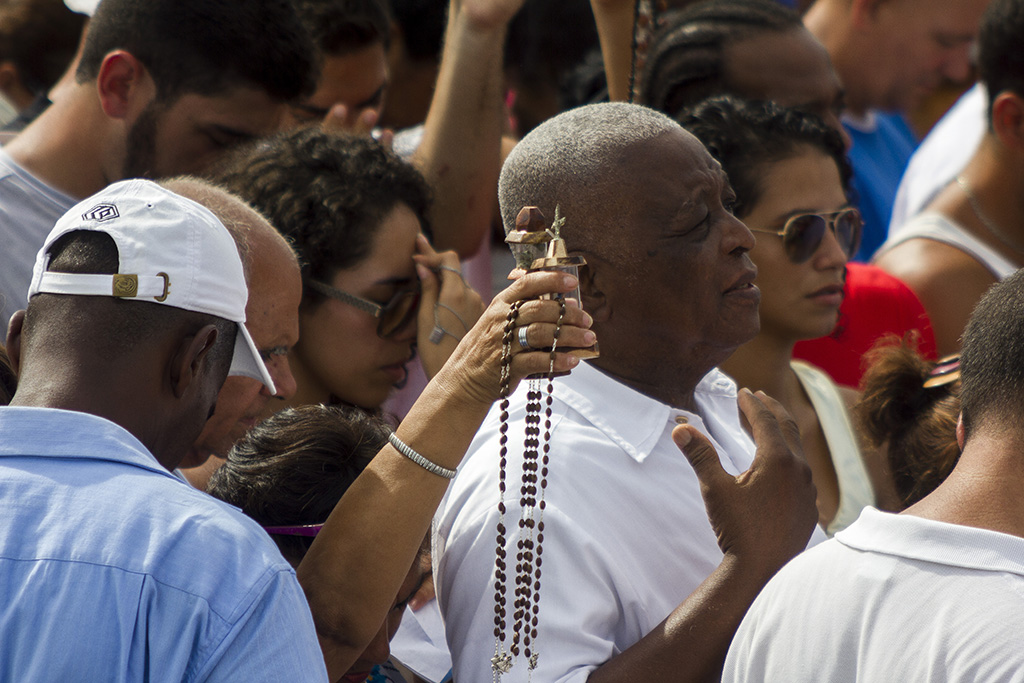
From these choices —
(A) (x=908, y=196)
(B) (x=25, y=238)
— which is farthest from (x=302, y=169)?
(A) (x=908, y=196)

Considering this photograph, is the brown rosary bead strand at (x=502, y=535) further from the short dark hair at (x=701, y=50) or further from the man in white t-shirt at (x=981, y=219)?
the man in white t-shirt at (x=981, y=219)

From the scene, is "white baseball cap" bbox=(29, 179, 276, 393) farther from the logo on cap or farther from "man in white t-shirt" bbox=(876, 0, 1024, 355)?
"man in white t-shirt" bbox=(876, 0, 1024, 355)

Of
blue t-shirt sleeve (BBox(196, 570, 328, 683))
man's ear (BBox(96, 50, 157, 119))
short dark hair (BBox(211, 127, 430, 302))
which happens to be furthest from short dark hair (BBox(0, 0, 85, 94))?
blue t-shirt sleeve (BBox(196, 570, 328, 683))

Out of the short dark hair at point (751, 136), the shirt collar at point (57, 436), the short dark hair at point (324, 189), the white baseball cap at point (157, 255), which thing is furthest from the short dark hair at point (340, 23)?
the shirt collar at point (57, 436)

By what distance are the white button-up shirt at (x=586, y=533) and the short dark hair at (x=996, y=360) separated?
0.67 m

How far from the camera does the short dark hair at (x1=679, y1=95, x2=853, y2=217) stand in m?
3.42

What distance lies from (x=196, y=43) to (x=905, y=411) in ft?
7.05

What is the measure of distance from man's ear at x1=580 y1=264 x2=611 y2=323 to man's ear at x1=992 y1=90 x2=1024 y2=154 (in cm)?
248

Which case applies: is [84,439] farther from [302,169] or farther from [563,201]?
[302,169]

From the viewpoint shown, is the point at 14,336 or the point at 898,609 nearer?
the point at 898,609

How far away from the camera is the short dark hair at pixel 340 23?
14.0 feet

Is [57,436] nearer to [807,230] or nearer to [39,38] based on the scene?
[807,230]

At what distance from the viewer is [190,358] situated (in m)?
1.86

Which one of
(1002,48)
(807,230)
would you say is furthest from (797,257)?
(1002,48)
